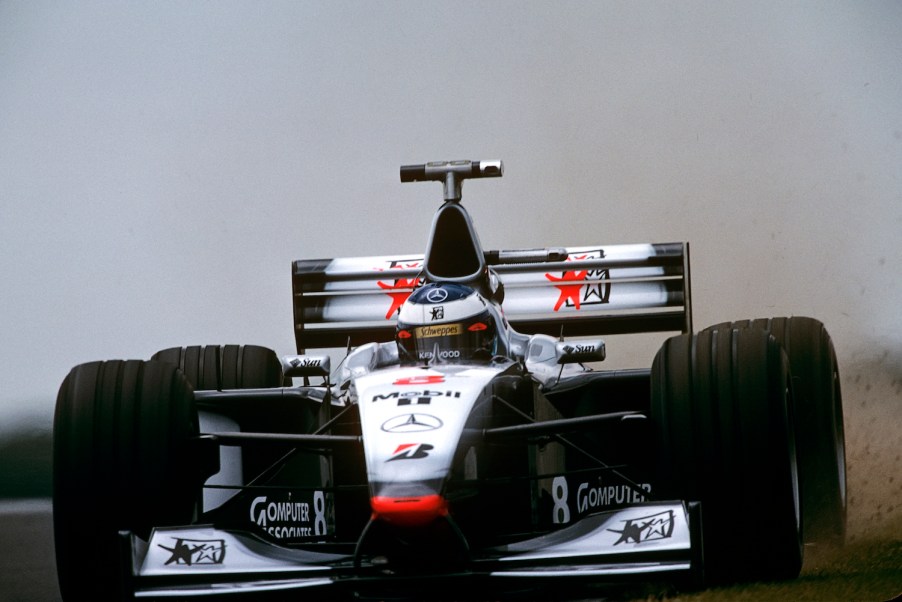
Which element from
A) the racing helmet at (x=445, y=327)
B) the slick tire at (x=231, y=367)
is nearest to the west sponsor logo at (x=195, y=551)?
the racing helmet at (x=445, y=327)

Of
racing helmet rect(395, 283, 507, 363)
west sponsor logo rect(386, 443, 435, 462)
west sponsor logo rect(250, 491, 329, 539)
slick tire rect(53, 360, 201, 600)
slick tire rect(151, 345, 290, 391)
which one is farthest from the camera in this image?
slick tire rect(151, 345, 290, 391)

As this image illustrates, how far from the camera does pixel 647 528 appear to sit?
5.05 meters

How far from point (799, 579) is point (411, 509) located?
169cm

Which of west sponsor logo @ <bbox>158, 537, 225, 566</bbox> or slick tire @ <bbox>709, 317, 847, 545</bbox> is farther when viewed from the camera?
slick tire @ <bbox>709, 317, 847, 545</bbox>

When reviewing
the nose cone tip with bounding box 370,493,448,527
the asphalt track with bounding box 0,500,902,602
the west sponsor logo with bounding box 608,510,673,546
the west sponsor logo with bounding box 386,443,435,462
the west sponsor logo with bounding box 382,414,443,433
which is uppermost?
the west sponsor logo with bounding box 382,414,443,433

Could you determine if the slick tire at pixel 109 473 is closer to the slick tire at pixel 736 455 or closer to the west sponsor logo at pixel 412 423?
the west sponsor logo at pixel 412 423

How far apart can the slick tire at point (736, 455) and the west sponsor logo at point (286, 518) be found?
2.07 meters

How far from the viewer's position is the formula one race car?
5008 mm

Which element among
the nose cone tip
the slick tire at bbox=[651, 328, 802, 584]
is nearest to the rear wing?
the slick tire at bbox=[651, 328, 802, 584]

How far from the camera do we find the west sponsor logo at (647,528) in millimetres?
5000

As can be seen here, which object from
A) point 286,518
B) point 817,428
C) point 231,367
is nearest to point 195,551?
point 286,518

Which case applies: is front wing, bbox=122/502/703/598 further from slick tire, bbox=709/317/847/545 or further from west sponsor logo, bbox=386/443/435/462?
slick tire, bbox=709/317/847/545

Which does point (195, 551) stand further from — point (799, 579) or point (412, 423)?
point (799, 579)

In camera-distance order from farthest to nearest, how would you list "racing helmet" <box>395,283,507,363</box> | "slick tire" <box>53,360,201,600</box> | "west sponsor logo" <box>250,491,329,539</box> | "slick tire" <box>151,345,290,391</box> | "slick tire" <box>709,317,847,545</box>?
"slick tire" <box>151,345,290,391</box>
"slick tire" <box>709,317,847,545</box>
"west sponsor logo" <box>250,491,329,539</box>
"racing helmet" <box>395,283,507,363</box>
"slick tire" <box>53,360,201,600</box>
